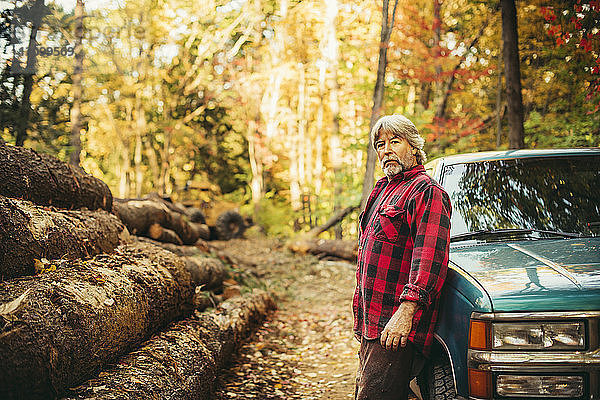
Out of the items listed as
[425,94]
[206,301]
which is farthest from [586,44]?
[425,94]

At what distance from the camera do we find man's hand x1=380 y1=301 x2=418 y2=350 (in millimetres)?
2842

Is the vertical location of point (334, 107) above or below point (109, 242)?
above

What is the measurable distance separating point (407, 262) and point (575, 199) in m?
1.70

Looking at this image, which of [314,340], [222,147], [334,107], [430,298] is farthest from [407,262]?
[222,147]

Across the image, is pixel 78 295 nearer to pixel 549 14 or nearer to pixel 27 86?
pixel 27 86

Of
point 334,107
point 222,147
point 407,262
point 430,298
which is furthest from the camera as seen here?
point 222,147

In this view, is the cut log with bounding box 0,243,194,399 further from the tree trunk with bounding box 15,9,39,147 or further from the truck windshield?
the tree trunk with bounding box 15,9,39,147

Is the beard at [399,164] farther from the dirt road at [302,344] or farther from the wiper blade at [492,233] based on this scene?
the dirt road at [302,344]

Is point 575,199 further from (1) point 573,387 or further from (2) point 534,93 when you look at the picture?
(2) point 534,93

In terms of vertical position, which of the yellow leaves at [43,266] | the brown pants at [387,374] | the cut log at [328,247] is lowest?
the cut log at [328,247]

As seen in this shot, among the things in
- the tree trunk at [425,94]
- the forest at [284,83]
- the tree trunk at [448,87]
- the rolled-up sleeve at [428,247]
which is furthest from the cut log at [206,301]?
the tree trunk at [425,94]

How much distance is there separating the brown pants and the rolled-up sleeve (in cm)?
34

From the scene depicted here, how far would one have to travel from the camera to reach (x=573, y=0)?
7.63 metres

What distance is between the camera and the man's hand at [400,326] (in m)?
2.84
